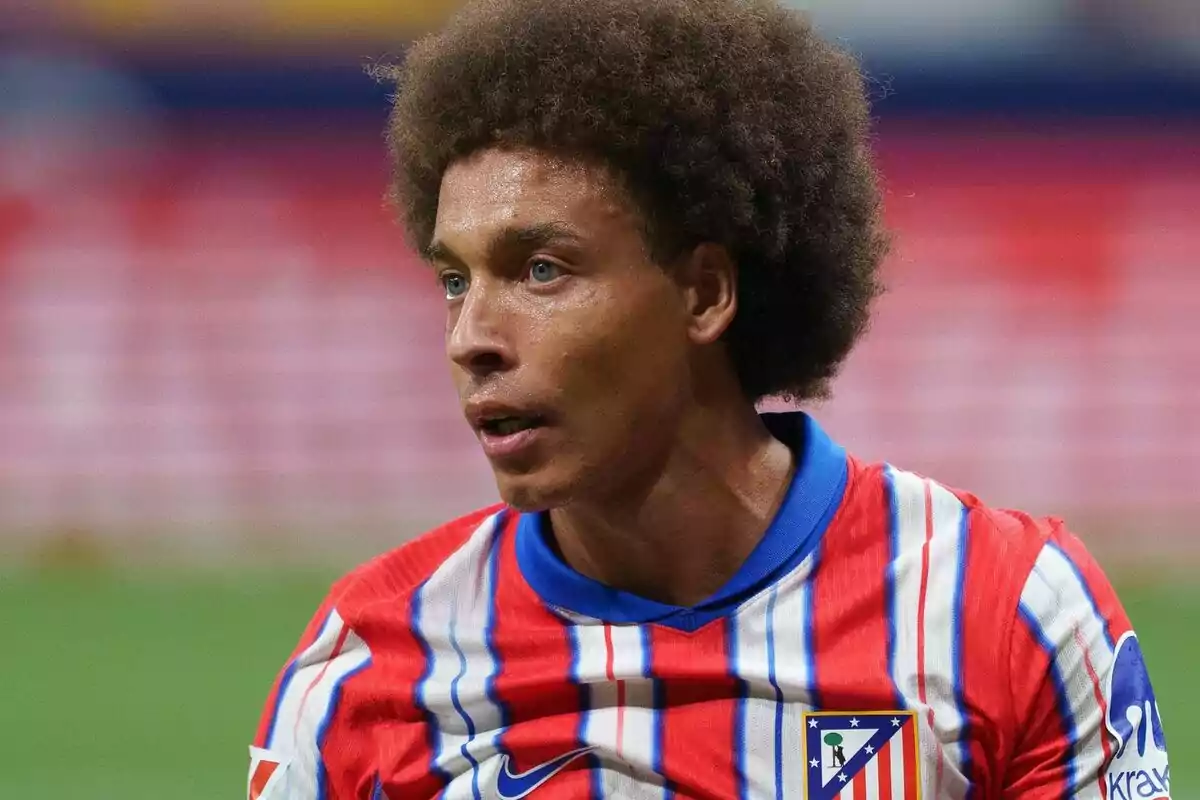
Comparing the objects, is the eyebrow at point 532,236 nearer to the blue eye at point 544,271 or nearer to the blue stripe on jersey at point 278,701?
the blue eye at point 544,271

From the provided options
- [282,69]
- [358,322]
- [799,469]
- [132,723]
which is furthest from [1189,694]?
[282,69]

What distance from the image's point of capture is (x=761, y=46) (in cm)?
256

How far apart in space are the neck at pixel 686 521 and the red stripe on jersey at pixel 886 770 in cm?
32

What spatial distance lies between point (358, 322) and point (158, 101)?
60.9 inches

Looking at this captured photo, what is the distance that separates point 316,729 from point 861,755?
76cm

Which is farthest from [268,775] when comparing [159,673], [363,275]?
[363,275]

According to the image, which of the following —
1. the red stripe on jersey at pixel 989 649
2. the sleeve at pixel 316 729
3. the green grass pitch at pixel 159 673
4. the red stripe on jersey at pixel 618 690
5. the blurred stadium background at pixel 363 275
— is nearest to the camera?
the red stripe on jersey at pixel 989 649

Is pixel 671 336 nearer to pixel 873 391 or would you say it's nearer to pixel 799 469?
pixel 799 469

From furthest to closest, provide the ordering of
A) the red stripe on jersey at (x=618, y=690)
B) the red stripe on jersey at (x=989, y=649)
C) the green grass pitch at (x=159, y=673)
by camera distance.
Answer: the green grass pitch at (x=159, y=673) < the red stripe on jersey at (x=618, y=690) < the red stripe on jersey at (x=989, y=649)

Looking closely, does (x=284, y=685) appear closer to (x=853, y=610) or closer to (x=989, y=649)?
(x=853, y=610)

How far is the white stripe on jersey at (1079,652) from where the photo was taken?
2.37 m

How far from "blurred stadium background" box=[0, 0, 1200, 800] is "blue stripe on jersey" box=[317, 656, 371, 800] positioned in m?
6.24

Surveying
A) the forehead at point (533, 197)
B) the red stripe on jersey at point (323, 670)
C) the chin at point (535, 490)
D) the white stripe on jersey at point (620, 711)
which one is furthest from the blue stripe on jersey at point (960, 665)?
the red stripe on jersey at point (323, 670)

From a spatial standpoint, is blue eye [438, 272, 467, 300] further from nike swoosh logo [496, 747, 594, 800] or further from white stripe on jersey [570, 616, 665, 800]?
nike swoosh logo [496, 747, 594, 800]
